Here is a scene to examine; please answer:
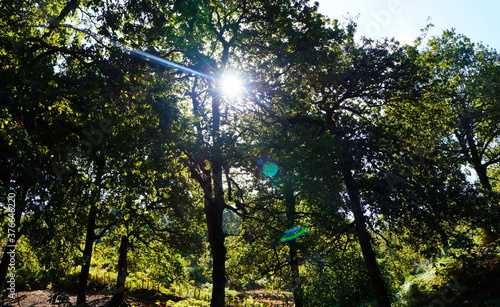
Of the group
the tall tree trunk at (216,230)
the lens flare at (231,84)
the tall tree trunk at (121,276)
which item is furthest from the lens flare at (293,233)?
the tall tree trunk at (121,276)

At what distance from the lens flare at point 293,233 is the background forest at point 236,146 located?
0.15 metres

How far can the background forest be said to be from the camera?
612 centimetres

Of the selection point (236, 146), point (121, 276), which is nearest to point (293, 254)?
point (236, 146)

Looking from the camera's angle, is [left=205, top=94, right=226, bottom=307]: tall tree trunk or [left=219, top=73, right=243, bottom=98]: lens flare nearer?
[left=205, top=94, right=226, bottom=307]: tall tree trunk

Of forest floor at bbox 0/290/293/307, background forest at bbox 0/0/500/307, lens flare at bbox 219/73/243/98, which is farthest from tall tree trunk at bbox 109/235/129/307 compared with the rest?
lens flare at bbox 219/73/243/98

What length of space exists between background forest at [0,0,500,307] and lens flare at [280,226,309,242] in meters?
0.15

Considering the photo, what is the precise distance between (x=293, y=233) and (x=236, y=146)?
4890mm

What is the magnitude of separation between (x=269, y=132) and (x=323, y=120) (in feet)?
9.13

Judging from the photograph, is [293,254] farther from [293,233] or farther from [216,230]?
[216,230]

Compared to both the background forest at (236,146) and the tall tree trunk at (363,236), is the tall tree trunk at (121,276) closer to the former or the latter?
the background forest at (236,146)

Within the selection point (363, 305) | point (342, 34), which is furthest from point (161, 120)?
point (363, 305)

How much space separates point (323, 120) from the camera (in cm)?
1246

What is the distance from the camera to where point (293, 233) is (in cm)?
1158

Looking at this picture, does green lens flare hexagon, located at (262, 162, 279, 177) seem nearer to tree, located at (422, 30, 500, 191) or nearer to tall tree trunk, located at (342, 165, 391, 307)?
tall tree trunk, located at (342, 165, 391, 307)
